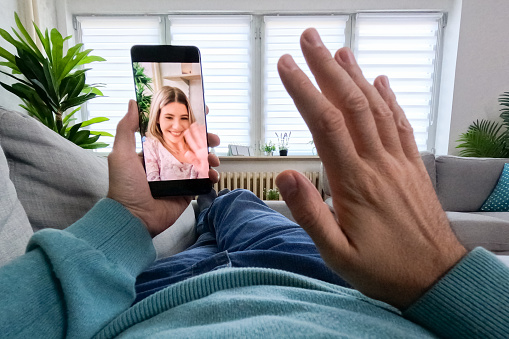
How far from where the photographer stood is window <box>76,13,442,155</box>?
3.25 metres

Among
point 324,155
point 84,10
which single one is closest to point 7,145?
point 324,155

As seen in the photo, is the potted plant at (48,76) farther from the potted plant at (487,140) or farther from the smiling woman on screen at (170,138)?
the potted plant at (487,140)

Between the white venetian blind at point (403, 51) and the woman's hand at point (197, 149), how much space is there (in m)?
3.16

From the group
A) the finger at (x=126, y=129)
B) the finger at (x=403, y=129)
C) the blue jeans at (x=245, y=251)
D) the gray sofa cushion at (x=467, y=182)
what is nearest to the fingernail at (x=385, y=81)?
the finger at (x=403, y=129)

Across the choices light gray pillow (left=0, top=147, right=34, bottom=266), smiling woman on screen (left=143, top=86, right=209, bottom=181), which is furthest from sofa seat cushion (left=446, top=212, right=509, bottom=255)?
light gray pillow (left=0, top=147, right=34, bottom=266)

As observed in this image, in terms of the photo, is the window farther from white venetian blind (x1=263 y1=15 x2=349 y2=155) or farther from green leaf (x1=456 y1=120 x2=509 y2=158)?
green leaf (x1=456 y1=120 x2=509 y2=158)

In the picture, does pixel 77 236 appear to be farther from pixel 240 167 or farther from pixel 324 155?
pixel 240 167

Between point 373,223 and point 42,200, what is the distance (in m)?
0.65

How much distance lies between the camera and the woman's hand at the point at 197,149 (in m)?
0.64

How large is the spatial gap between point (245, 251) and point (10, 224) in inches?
15.9

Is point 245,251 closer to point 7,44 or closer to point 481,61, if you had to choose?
point 7,44

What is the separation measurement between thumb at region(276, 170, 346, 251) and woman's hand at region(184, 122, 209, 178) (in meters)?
0.36

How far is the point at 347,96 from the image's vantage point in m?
0.33

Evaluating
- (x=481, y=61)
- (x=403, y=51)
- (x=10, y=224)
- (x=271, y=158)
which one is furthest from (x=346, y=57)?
(x=481, y=61)
